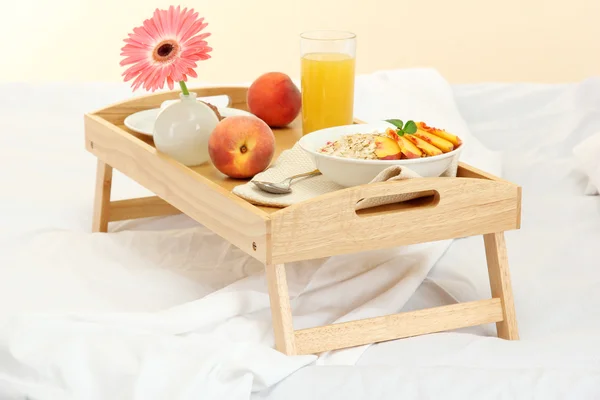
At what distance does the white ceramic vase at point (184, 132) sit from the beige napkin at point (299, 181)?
0.12 m

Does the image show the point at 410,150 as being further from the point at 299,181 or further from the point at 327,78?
the point at 327,78

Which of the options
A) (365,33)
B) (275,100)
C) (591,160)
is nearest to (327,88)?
(275,100)

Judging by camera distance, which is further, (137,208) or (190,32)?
(137,208)

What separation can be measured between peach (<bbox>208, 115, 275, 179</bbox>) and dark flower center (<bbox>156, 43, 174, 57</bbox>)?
158 mm

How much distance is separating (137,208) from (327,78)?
466mm

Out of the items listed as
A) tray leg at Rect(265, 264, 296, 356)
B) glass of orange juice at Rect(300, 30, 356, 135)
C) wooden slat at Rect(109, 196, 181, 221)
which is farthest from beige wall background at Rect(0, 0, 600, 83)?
tray leg at Rect(265, 264, 296, 356)

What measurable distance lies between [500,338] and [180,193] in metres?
0.50

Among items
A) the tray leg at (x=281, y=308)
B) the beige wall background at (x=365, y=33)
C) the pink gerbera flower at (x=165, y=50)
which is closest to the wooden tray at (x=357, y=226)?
the tray leg at (x=281, y=308)

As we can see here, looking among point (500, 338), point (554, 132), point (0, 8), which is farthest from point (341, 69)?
point (0, 8)

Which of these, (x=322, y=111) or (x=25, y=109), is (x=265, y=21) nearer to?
(x=25, y=109)

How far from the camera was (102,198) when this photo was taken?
1761 millimetres

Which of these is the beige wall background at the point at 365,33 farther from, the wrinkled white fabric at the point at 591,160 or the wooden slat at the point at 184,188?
the wooden slat at the point at 184,188

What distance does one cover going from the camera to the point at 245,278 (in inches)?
55.6

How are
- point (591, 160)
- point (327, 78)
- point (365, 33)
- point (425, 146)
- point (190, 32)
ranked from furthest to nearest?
point (365, 33)
point (591, 160)
point (327, 78)
point (190, 32)
point (425, 146)
